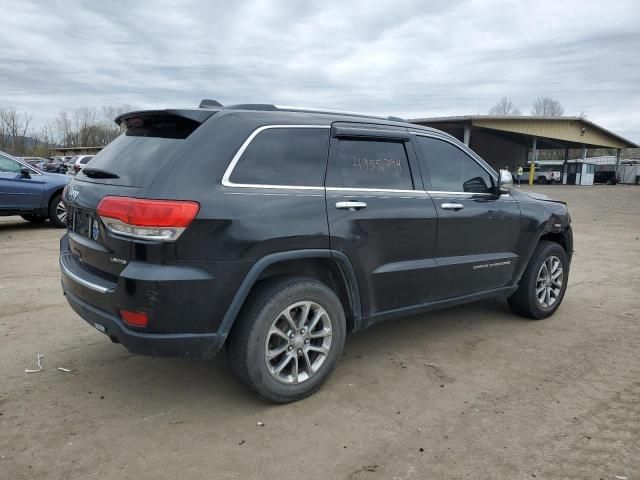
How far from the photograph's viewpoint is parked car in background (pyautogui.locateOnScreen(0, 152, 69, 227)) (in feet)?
32.4

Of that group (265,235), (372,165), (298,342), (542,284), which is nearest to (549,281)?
(542,284)

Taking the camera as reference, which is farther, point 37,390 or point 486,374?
point 486,374

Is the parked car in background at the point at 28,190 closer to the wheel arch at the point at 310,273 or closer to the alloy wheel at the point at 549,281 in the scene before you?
the wheel arch at the point at 310,273

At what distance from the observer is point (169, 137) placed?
10.4ft

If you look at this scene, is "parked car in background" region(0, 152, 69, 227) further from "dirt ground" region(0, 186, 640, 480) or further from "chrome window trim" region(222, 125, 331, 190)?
"chrome window trim" region(222, 125, 331, 190)

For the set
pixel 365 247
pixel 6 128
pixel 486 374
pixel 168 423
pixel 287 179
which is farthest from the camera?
pixel 6 128

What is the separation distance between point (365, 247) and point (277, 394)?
1.14 metres

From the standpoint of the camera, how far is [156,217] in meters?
2.77

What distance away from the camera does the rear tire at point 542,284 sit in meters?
4.99

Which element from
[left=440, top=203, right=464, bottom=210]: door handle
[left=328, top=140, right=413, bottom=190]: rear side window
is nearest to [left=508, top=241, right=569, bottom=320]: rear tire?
[left=440, top=203, right=464, bottom=210]: door handle

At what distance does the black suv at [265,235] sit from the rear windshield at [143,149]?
1cm

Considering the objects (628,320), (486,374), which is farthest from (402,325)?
(628,320)

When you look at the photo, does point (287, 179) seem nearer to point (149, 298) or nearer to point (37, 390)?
point (149, 298)

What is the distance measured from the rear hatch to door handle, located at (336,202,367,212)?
101 cm
